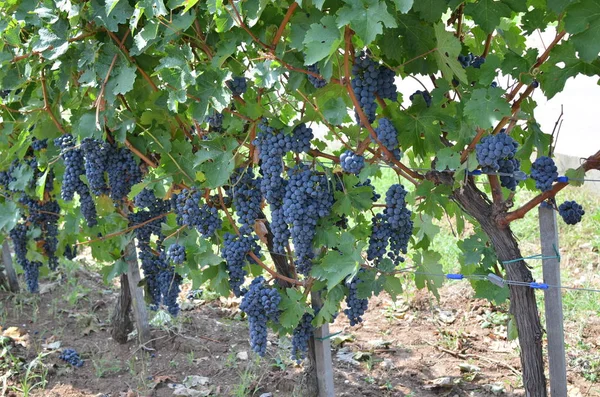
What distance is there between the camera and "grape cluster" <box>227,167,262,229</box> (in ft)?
9.34

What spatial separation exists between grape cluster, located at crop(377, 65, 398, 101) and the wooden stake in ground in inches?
97.7

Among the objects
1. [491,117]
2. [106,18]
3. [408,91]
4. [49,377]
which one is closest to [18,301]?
[49,377]

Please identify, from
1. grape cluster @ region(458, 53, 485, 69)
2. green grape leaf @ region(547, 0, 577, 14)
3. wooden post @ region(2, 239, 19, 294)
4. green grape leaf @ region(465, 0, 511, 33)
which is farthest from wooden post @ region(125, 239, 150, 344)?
green grape leaf @ region(547, 0, 577, 14)

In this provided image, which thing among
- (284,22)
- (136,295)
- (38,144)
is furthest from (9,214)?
(284,22)

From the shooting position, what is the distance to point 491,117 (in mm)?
2123

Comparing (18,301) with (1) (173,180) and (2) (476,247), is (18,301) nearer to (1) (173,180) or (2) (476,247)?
(1) (173,180)

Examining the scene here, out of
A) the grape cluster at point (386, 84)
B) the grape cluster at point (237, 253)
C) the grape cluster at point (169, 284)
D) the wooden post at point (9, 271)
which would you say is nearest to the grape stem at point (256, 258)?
the grape cluster at point (237, 253)

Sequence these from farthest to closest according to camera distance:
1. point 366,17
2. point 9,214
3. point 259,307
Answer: point 9,214 < point 259,307 < point 366,17

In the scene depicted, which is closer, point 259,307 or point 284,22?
point 284,22

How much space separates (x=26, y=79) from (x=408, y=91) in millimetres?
5788

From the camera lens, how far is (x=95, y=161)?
3123 mm

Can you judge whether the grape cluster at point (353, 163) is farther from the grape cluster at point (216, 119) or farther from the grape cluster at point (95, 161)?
the grape cluster at point (95, 161)

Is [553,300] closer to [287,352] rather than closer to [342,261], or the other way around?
[342,261]

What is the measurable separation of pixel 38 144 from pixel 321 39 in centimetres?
229
